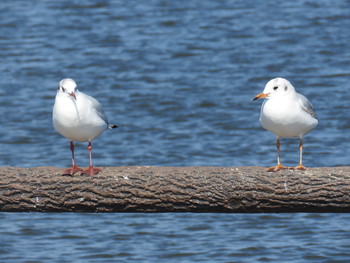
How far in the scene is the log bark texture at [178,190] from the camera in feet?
23.4

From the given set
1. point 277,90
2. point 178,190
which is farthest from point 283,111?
point 178,190

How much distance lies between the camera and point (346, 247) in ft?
34.6

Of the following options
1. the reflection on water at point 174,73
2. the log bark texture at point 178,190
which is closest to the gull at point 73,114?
the log bark texture at point 178,190

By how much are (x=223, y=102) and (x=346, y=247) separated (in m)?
6.34

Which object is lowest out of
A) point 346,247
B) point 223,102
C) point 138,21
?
point 346,247

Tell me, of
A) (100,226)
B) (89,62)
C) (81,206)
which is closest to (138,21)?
(89,62)

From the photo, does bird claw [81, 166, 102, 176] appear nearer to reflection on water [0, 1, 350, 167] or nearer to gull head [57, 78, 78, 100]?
gull head [57, 78, 78, 100]

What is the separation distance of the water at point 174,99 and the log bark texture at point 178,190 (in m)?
3.15

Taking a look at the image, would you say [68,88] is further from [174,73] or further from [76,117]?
[174,73]

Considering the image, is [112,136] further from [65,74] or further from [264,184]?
[264,184]

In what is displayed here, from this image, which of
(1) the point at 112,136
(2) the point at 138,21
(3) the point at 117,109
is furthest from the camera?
(2) the point at 138,21

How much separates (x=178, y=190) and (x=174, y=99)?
9.69 meters

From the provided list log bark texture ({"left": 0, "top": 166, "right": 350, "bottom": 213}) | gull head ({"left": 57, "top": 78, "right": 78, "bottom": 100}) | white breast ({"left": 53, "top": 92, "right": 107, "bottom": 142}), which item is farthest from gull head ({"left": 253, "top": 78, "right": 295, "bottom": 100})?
gull head ({"left": 57, "top": 78, "right": 78, "bottom": 100})

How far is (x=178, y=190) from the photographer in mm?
7168
